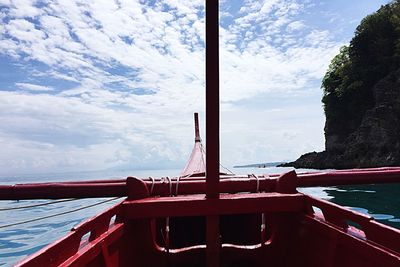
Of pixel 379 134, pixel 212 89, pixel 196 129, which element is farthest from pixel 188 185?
pixel 379 134

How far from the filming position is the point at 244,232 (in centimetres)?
485

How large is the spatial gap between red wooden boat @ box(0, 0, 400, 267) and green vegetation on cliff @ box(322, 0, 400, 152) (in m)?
44.0

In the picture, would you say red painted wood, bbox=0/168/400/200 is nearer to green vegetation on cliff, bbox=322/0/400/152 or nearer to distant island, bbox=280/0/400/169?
distant island, bbox=280/0/400/169

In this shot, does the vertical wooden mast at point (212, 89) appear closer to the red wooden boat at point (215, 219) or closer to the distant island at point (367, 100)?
the red wooden boat at point (215, 219)

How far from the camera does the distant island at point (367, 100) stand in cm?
3784

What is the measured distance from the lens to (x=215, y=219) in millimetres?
3094

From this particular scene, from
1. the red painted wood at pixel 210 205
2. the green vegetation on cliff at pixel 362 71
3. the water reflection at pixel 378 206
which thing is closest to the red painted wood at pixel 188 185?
the red painted wood at pixel 210 205

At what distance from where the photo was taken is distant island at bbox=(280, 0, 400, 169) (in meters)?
37.8

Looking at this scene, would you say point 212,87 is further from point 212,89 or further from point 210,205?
point 210,205

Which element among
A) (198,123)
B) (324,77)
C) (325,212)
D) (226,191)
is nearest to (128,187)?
(226,191)

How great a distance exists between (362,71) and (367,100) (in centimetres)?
399

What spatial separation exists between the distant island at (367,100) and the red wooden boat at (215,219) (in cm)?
3573

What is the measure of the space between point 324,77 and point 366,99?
11.8m

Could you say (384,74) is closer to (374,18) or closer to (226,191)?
(374,18)
